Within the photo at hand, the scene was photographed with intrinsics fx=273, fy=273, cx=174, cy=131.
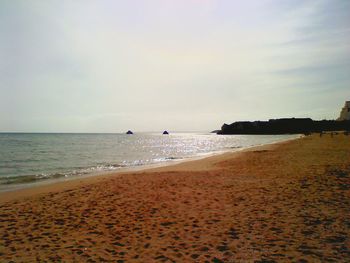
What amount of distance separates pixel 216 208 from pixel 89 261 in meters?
4.47

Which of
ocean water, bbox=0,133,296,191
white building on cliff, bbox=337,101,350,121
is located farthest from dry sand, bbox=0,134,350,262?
white building on cliff, bbox=337,101,350,121

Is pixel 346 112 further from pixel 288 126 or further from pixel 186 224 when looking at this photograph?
pixel 186 224

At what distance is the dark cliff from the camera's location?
144m

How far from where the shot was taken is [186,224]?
7426 millimetres

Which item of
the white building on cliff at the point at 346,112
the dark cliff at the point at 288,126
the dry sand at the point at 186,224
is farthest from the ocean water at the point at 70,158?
the white building on cliff at the point at 346,112

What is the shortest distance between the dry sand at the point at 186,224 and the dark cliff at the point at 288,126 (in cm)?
14884

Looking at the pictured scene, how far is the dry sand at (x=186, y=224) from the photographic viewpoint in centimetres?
566

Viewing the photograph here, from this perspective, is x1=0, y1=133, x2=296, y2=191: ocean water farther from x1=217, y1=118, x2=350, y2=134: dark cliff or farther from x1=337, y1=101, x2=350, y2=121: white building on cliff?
x1=337, y1=101, x2=350, y2=121: white building on cliff

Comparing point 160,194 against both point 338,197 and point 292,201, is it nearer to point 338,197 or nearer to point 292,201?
point 292,201

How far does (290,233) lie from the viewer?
21.2ft

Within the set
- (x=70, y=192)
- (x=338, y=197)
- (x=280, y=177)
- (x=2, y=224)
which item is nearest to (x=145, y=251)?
(x=2, y=224)

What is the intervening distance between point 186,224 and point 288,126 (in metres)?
167

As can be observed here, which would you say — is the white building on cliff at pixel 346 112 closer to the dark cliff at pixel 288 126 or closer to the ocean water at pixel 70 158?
the dark cliff at pixel 288 126

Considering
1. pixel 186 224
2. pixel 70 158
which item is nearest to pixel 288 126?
pixel 70 158
